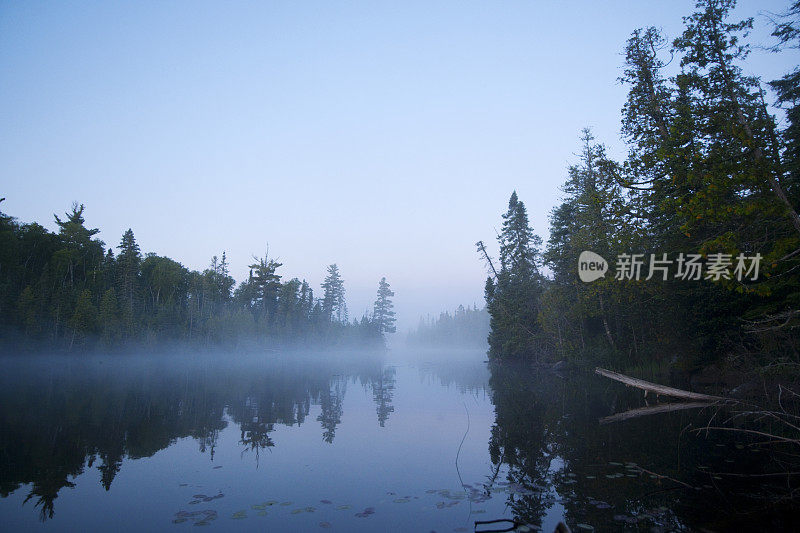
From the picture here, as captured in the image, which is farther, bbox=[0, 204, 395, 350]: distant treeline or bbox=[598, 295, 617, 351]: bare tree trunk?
bbox=[0, 204, 395, 350]: distant treeline

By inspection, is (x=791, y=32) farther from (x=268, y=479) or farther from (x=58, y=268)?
(x=58, y=268)

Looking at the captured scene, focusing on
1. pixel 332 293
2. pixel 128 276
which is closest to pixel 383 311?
pixel 332 293

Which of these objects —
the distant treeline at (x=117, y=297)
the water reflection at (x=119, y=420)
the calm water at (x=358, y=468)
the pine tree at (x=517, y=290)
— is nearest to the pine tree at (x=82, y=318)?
the distant treeline at (x=117, y=297)

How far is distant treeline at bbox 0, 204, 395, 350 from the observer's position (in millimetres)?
42844

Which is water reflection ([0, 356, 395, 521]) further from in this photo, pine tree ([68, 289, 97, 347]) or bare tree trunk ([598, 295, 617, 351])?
pine tree ([68, 289, 97, 347])

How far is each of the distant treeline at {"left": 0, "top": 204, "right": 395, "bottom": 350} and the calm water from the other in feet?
116

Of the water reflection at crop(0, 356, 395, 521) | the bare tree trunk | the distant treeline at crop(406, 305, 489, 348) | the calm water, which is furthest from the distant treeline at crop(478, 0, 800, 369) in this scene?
the distant treeline at crop(406, 305, 489, 348)

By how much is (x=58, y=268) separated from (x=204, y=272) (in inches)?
1064

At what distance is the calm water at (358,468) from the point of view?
575 cm

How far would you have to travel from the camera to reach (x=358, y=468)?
834 cm

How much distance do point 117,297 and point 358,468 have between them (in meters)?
57.7

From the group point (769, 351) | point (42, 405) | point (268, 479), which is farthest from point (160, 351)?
point (769, 351)

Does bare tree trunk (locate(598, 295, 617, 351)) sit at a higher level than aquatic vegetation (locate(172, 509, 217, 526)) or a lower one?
higher

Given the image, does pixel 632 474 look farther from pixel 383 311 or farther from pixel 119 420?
pixel 383 311
